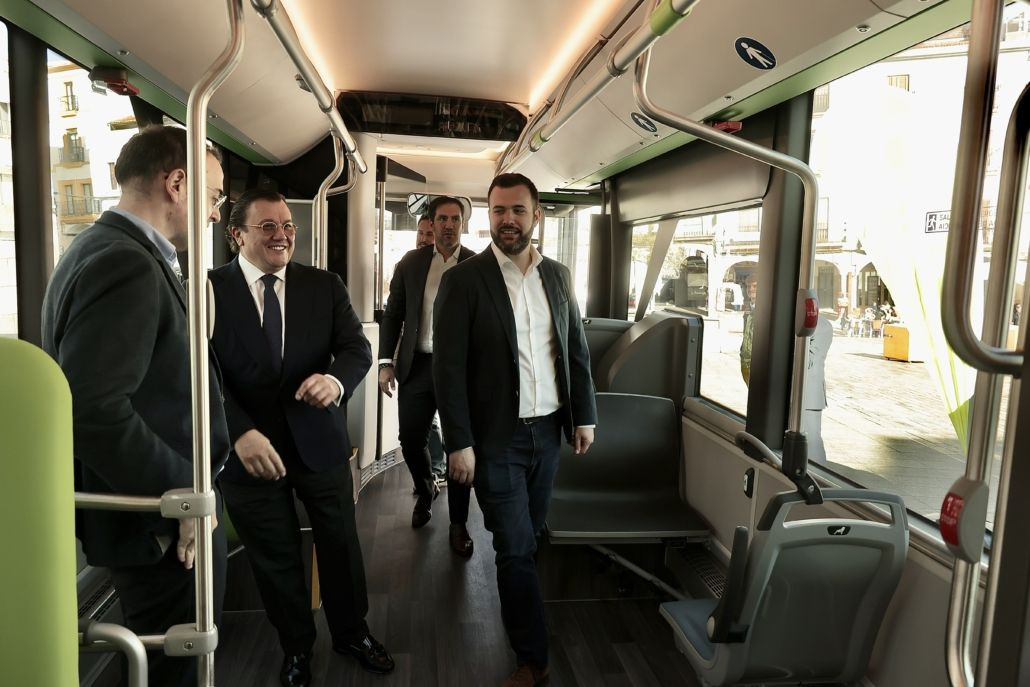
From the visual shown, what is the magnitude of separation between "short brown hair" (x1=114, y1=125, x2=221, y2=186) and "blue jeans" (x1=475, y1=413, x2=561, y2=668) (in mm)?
1449

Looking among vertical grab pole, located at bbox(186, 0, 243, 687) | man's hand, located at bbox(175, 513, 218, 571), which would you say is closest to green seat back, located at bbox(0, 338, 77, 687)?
vertical grab pole, located at bbox(186, 0, 243, 687)

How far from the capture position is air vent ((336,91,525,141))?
4961 mm

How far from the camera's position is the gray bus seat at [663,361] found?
4.12 meters

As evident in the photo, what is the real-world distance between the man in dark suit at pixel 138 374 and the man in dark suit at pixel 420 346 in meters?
2.29

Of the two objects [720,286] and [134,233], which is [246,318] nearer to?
[134,233]

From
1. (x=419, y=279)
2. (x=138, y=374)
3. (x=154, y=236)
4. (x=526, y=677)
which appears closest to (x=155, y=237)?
(x=154, y=236)

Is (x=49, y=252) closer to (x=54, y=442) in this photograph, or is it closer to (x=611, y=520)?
(x=54, y=442)

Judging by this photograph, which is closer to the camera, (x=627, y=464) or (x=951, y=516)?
(x=951, y=516)

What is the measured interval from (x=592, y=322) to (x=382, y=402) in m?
1.78

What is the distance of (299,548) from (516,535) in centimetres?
78

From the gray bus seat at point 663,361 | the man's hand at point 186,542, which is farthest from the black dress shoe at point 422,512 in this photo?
the man's hand at point 186,542

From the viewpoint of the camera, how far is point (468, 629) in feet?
10.2

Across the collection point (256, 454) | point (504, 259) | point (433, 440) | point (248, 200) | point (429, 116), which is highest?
point (429, 116)

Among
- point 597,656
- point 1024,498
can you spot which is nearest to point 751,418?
point 597,656
